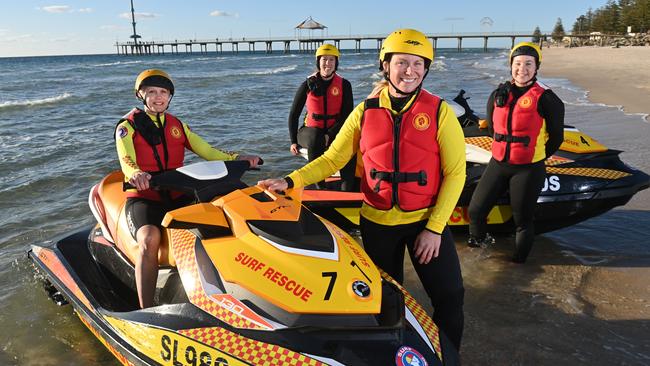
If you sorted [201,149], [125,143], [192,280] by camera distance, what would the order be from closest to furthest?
[192,280] → [125,143] → [201,149]

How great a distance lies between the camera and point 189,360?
2.32 metres

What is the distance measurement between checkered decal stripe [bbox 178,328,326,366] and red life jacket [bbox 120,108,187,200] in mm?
→ 1486

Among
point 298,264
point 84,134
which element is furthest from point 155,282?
point 84,134

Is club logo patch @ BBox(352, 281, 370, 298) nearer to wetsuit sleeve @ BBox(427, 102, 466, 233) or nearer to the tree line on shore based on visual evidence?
wetsuit sleeve @ BBox(427, 102, 466, 233)

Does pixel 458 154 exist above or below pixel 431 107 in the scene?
below

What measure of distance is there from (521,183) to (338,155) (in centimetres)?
224

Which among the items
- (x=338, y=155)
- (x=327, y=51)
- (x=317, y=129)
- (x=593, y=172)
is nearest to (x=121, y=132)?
(x=338, y=155)

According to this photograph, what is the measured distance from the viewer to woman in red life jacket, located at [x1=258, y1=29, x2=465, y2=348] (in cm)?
257

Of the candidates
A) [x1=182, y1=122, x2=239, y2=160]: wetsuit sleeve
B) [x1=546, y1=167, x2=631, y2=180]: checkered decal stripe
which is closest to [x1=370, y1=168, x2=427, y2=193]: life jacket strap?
[x1=182, y1=122, x2=239, y2=160]: wetsuit sleeve

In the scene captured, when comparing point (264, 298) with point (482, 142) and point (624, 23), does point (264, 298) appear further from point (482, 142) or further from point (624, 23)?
point (624, 23)

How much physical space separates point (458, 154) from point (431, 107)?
29cm

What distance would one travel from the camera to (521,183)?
14.4 ft

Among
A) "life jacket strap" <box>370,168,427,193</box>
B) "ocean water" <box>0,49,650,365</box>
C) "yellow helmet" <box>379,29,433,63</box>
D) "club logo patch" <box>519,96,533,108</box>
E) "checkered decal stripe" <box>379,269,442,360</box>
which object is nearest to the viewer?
"checkered decal stripe" <box>379,269,442,360</box>

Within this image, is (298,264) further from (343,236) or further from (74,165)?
(74,165)
